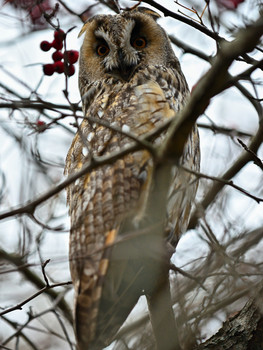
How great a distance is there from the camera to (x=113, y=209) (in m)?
2.65

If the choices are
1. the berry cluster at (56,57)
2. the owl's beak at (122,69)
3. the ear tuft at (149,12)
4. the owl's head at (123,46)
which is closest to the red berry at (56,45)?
the berry cluster at (56,57)

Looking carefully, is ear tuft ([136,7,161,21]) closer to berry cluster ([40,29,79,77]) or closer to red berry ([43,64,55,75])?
berry cluster ([40,29,79,77])

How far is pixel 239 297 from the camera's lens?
249 cm

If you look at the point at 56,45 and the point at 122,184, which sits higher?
the point at 56,45

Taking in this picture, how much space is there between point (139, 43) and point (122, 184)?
4.22 ft

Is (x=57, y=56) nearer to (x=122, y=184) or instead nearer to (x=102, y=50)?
(x=102, y=50)

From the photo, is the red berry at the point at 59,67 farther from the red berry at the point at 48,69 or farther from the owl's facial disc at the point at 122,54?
the owl's facial disc at the point at 122,54

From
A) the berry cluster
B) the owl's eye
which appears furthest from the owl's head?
the berry cluster

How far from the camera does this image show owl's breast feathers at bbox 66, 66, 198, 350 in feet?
8.34

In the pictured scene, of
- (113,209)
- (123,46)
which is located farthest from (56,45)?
(113,209)

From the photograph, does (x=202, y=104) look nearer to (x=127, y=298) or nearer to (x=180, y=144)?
(x=180, y=144)

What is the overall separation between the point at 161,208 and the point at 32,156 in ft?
5.46

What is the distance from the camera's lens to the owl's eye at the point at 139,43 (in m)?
3.56

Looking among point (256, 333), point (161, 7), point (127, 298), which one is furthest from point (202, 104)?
point (256, 333)
